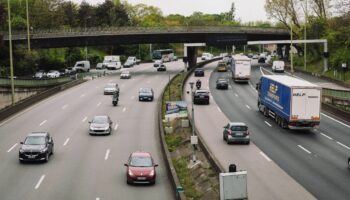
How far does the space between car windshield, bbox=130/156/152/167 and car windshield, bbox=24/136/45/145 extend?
23.1 feet

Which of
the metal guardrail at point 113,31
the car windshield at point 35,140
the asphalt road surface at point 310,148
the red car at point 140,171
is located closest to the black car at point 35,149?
the car windshield at point 35,140

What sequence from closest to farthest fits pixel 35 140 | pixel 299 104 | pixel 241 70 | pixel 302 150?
pixel 35 140 < pixel 302 150 < pixel 299 104 < pixel 241 70

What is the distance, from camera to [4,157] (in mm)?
39438

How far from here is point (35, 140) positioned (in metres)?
38.0

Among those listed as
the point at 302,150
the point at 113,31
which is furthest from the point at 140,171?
the point at 113,31

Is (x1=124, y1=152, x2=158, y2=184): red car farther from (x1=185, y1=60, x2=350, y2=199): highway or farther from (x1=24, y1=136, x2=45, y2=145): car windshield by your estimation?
(x1=24, y1=136, x2=45, y2=145): car windshield

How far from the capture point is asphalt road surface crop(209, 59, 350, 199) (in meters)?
32.3

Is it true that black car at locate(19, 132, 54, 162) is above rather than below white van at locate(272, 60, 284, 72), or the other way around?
below

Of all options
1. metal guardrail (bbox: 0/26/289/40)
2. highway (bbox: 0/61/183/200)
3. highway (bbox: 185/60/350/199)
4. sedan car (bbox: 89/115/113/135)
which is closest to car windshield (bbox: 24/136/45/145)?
highway (bbox: 0/61/183/200)

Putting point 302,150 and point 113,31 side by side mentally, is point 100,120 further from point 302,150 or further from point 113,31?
point 113,31

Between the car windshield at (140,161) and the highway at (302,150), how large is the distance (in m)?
4.89

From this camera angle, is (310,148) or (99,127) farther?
(99,127)

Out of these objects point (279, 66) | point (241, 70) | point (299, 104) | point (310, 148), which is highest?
point (241, 70)

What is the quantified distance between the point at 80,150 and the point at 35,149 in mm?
5174
